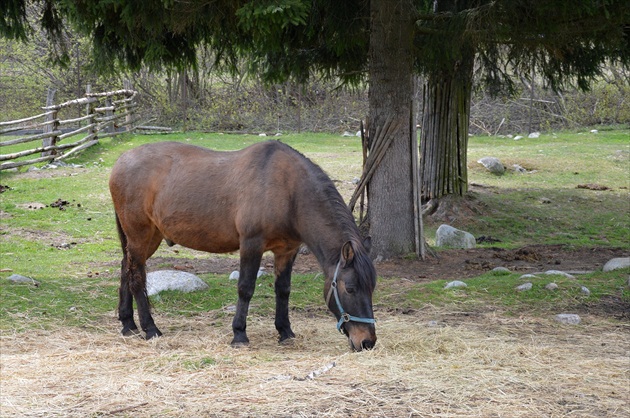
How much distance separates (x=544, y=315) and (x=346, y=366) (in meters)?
2.76

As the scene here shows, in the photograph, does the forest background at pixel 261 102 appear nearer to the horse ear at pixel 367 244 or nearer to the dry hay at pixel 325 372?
the dry hay at pixel 325 372

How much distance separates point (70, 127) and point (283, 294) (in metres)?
20.1

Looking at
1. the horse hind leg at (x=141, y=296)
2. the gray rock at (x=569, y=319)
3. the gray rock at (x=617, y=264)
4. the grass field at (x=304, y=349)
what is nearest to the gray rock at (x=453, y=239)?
the grass field at (x=304, y=349)

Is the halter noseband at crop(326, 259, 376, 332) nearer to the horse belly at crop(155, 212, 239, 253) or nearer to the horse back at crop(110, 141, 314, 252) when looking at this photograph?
the horse back at crop(110, 141, 314, 252)

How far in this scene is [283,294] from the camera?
6281 mm

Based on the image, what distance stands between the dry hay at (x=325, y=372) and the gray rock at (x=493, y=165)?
32.1 feet

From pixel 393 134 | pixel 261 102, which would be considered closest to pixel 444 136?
pixel 393 134

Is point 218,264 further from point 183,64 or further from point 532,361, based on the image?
point 532,361

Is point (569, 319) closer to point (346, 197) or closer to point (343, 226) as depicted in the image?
point (343, 226)

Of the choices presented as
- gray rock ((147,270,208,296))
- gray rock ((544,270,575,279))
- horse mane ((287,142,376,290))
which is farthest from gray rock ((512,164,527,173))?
horse mane ((287,142,376,290))

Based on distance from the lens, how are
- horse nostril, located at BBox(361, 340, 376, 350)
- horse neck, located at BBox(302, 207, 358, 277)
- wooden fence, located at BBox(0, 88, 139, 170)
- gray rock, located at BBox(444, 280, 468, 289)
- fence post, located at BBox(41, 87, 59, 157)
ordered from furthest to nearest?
fence post, located at BBox(41, 87, 59, 157) < wooden fence, located at BBox(0, 88, 139, 170) < gray rock, located at BBox(444, 280, 468, 289) < horse neck, located at BBox(302, 207, 358, 277) < horse nostril, located at BBox(361, 340, 376, 350)

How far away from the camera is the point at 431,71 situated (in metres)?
11.4

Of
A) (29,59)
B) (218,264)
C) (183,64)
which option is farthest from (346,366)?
(29,59)

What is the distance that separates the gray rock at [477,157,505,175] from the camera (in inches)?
643
